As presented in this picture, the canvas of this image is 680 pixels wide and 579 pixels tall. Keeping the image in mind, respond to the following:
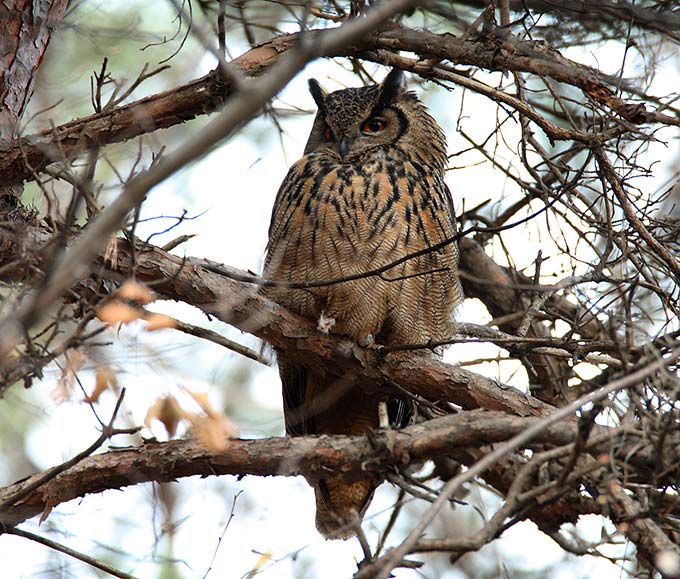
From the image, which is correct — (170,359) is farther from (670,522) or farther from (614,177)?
(614,177)

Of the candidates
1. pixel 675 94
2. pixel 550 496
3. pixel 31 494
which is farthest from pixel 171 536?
pixel 675 94

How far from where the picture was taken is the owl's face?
400cm

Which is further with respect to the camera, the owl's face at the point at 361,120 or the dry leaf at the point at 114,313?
the owl's face at the point at 361,120

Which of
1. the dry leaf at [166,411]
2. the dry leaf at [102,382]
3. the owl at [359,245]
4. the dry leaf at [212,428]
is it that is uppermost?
the owl at [359,245]

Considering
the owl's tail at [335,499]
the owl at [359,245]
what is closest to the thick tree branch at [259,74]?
the owl at [359,245]

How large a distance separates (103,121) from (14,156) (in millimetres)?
351

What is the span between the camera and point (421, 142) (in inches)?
162

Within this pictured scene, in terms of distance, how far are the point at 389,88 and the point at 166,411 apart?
99.8 inches

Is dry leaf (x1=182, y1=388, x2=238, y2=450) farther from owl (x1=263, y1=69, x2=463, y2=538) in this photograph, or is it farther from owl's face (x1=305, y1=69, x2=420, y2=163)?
owl's face (x1=305, y1=69, x2=420, y2=163)

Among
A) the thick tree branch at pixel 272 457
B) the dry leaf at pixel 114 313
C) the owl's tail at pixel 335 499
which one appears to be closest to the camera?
the dry leaf at pixel 114 313

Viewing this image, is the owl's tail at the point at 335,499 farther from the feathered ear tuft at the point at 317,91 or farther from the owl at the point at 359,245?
the feathered ear tuft at the point at 317,91

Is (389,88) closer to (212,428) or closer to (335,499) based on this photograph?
(335,499)

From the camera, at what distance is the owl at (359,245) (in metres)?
3.48

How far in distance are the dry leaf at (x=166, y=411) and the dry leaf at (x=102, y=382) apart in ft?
0.40
